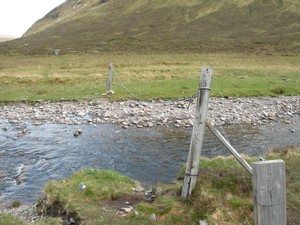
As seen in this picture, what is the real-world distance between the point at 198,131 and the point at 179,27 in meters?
137

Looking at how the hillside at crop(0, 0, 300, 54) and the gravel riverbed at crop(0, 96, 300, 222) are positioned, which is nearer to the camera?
the gravel riverbed at crop(0, 96, 300, 222)

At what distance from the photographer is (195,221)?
29.2 feet

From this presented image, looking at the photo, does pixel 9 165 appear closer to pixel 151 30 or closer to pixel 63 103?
pixel 63 103

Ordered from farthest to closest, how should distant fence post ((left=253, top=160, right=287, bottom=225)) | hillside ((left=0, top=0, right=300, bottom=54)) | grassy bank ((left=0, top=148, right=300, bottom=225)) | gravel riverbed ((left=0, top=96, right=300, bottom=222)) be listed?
hillside ((left=0, top=0, right=300, bottom=54)), gravel riverbed ((left=0, top=96, right=300, bottom=222)), grassy bank ((left=0, top=148, right=300, bottom=225)), distant fence post ((left=253, top=160, right=287, bottom=225))

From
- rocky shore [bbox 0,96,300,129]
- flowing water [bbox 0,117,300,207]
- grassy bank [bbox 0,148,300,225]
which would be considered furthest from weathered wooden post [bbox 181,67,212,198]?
rocky shore [bbox 0,96,300,129]

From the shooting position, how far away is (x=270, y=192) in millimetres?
5047

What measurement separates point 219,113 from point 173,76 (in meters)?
18.6

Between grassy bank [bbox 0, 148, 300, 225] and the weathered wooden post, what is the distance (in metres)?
0.35

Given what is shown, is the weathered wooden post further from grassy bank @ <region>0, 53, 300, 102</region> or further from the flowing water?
grassy bank @ <region>0, 53, 300, 102</region>

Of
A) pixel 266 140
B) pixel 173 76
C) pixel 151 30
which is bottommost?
pixel 266 140

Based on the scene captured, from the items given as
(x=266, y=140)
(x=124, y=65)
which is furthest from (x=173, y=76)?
(x=266, y=140)

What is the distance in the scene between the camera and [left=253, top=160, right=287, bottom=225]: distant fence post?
195 inches

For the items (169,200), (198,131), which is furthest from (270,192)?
(169,200)

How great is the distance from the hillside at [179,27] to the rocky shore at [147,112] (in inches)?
2341
